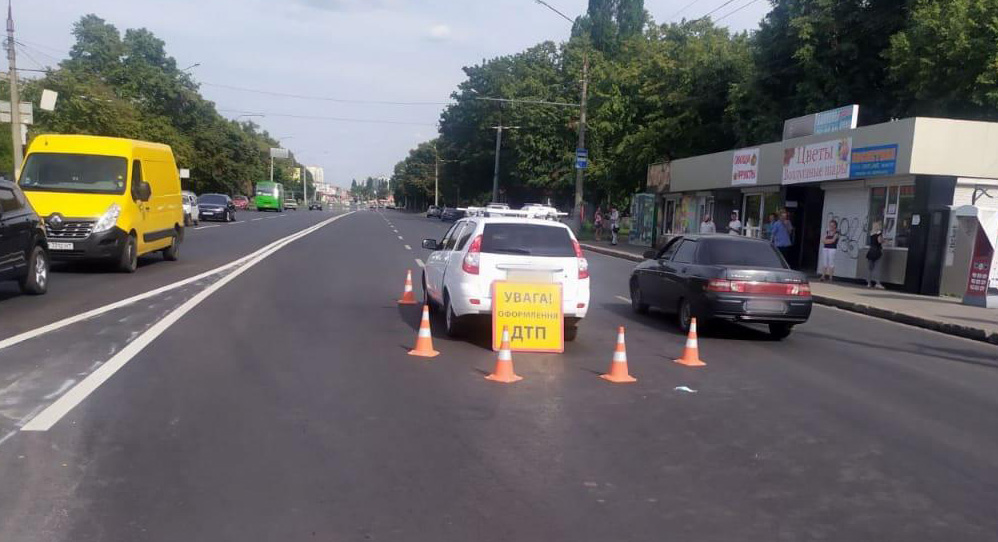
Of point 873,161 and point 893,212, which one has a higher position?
point 873,161

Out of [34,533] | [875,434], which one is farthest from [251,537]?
[875,434]

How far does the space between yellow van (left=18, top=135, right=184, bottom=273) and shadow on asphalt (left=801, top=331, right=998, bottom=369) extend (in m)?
12.6

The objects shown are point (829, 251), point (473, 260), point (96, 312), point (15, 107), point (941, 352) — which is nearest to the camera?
point (473, 260)

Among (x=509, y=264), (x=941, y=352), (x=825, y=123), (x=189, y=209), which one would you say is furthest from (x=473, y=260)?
(x=189, y=209)

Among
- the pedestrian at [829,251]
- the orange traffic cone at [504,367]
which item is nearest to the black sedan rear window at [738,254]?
the orange traffic cone at [504,367]

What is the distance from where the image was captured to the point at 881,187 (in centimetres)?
2083

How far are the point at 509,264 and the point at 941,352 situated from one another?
20.7 ft

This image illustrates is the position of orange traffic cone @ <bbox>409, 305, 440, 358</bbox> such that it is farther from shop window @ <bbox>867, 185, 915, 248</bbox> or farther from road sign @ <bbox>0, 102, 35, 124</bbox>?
road sign @ <bbox>0, 102, 35, 124</bbox>

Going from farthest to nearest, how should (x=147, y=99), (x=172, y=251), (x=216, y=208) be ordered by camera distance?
(x=147, y=99) < (x=216, y=208) < (x=172, y=251)

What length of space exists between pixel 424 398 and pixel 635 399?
1.93 m

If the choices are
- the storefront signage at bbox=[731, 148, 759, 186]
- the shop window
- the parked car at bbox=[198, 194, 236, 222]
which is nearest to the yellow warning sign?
the shop window

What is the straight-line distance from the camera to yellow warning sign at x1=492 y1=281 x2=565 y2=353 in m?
9.52

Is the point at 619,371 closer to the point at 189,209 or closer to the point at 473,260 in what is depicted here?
the point at 473,260

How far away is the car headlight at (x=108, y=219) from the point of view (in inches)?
596
